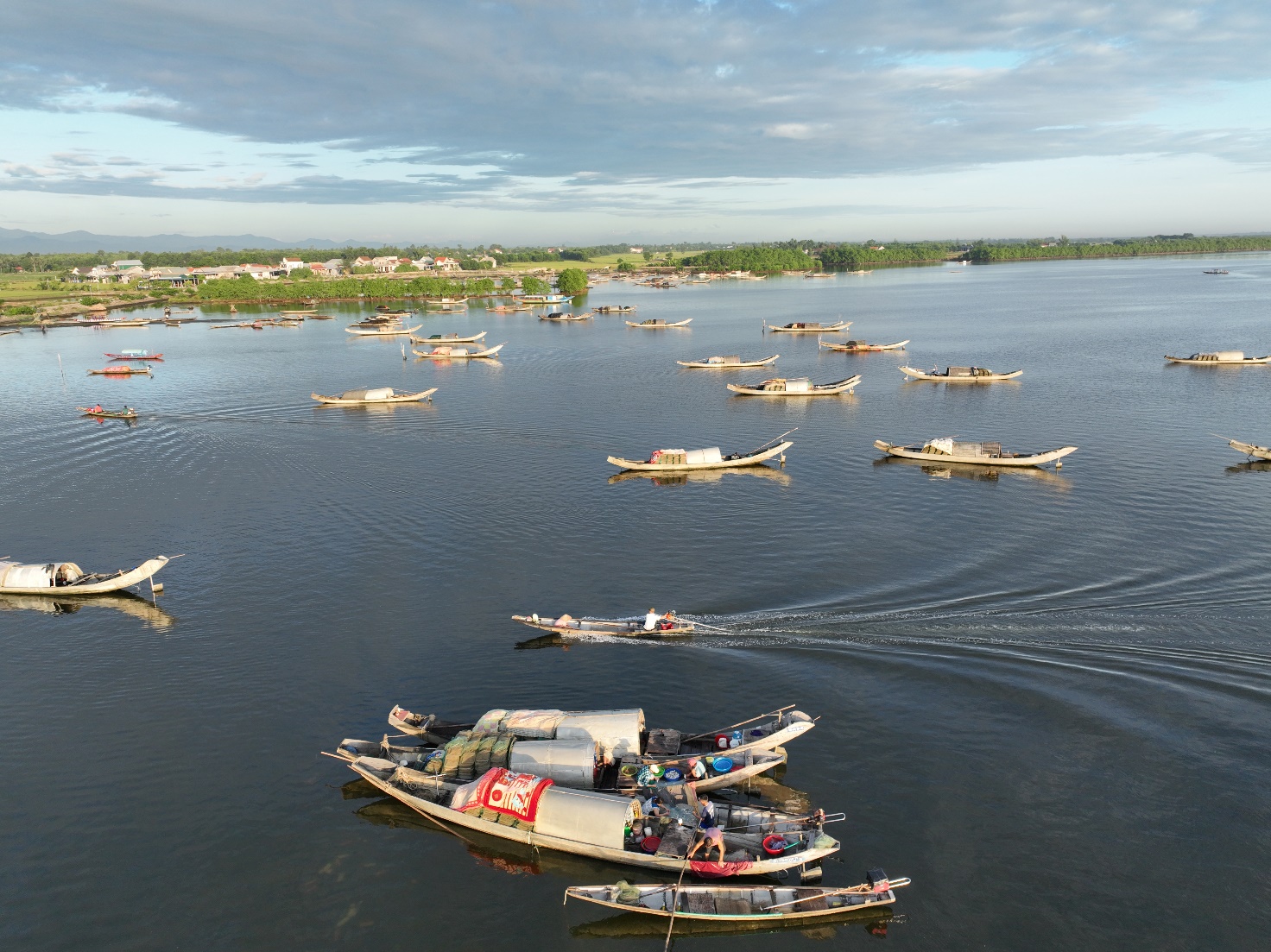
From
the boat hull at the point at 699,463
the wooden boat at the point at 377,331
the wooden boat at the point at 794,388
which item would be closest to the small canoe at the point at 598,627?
the boat hull at the point at 699,463

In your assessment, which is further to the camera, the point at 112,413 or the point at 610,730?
the point at 112,413

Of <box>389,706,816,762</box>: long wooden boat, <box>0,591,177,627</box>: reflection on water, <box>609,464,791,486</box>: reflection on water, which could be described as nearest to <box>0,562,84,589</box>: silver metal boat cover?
<box>0,591,177,627</box>: reflection on water

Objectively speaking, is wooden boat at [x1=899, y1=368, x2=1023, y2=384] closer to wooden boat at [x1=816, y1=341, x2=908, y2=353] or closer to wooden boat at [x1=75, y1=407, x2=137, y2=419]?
wooden boat at [x1=816, y1=341, x2=908, y2=353]

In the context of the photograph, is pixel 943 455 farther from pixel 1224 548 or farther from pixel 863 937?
pixel 863 937

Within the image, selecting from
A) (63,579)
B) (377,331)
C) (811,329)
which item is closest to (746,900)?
(63,579)

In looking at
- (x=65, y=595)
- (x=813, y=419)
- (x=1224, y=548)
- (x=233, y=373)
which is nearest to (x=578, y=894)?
(x=65, y=595)

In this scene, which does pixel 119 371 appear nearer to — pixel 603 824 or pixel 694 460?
pixel 694 460
